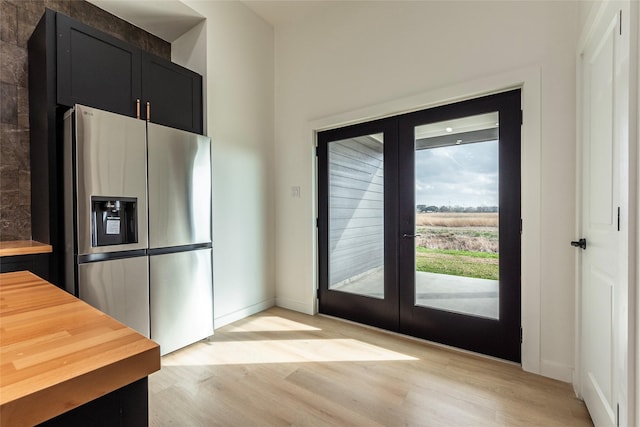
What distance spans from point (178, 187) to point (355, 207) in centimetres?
170

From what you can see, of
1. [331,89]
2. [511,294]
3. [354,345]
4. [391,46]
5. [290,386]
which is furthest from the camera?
[331,89]

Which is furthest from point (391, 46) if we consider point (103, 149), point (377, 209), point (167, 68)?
point (103, 149)

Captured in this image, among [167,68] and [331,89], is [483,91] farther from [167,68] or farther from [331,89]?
[167,68]

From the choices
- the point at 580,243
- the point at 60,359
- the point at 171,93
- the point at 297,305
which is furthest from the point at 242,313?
the point at 580,243

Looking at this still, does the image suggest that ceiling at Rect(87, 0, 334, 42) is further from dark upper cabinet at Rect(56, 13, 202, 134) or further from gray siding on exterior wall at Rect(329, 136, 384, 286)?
gray siding on exterior wall at Rect(329, 136, 384, 286)

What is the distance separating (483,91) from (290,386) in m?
2.56

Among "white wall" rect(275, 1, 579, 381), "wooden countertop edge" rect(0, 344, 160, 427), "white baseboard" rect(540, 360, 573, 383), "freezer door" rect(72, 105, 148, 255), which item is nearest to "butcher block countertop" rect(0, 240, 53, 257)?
"freezer door" rect(72, 105, 148, 255)

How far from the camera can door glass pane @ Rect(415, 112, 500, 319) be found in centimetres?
238

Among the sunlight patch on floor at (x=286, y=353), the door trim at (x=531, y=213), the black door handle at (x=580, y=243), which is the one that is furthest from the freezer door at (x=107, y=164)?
the black door handle at (x=580, y=243)

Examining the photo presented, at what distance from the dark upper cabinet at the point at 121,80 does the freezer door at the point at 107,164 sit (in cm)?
26

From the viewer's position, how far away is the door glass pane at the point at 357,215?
2969 millimetres

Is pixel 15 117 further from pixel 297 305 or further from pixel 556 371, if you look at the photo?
pixel 556 371

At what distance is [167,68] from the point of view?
2635 mm

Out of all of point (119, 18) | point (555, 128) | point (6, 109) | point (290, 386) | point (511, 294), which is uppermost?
point (119, 18)
